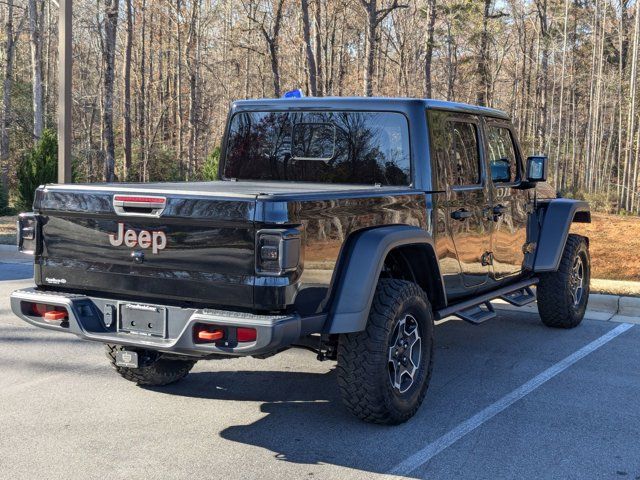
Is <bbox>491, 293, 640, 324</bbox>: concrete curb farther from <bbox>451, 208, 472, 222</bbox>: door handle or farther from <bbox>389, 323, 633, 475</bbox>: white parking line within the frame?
<bbox>451, 208, 472, 222</bbox>: door handle

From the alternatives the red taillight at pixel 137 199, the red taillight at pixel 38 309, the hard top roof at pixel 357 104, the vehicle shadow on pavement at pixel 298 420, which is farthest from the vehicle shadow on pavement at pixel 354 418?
the hard top roof at pixel 357 104

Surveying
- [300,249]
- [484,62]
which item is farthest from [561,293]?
[484,62]

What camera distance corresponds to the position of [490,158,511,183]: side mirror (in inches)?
244

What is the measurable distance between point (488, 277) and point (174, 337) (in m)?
2.97

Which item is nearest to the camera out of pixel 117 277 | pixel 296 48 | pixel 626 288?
pixel 117 277

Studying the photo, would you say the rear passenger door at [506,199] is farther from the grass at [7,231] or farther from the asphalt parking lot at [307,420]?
the grass at [7,231]

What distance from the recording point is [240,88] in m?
45.8

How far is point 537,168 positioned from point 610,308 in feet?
8.28

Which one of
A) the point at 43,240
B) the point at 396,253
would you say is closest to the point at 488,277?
the point at 396,253

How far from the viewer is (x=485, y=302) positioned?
5.95m

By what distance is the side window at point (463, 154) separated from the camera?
5.46m

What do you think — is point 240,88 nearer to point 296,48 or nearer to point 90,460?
point 296,48

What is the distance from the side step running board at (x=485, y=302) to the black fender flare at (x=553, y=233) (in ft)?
0.69

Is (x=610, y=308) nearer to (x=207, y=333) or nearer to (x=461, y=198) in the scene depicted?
(x=461, y=198)
